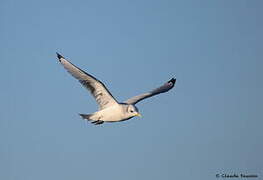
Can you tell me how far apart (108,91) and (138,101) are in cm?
250

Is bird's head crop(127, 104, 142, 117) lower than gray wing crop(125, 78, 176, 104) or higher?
lower

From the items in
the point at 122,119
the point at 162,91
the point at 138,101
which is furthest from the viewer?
the point at 162,91

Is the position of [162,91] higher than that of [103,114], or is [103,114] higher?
[162,91]

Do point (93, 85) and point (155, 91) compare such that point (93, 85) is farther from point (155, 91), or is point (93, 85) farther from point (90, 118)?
point (155, 91)

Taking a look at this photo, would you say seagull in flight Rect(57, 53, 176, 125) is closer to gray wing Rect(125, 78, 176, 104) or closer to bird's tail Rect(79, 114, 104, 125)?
bird's tail Rect(79, 114, 104, 125)

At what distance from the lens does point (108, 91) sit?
1814cm

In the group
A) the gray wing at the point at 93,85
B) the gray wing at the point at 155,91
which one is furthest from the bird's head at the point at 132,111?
the gray wing at the point at 155,91

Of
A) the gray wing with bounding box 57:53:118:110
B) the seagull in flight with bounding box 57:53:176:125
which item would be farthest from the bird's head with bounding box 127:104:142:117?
the gray wing with bounding box 57:53:118:110

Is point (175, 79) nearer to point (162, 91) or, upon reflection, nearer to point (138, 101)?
point (162, 91)

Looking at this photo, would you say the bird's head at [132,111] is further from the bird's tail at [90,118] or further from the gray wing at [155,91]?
the gray wing at [155,91]

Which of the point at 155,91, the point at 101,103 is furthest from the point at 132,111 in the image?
the point at 155,91

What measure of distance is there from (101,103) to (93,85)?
2.29ft

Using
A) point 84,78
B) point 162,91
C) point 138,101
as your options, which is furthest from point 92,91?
point 162,91

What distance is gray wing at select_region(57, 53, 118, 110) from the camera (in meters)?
17.9
